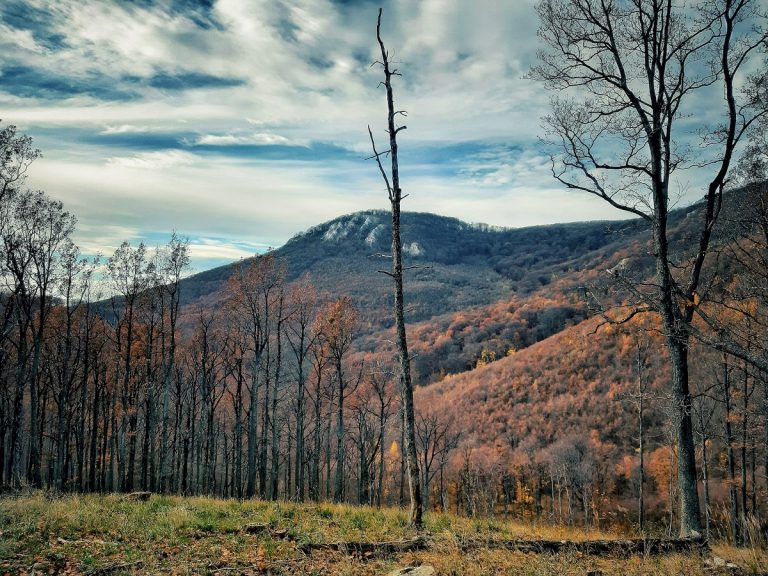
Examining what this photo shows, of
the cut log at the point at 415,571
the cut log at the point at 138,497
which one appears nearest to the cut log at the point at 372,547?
the cut log at the point at 415,571

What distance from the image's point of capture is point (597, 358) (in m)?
66.6

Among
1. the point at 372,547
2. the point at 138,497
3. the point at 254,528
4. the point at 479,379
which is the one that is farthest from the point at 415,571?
the point at 479,379

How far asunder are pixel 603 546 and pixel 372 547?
4.13m

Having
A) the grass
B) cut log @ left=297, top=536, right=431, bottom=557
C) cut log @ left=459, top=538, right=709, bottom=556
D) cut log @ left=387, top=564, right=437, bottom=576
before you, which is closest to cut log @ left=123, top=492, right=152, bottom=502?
the grass

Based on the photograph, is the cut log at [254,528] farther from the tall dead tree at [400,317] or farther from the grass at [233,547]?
the tall dead tree at [400,317]

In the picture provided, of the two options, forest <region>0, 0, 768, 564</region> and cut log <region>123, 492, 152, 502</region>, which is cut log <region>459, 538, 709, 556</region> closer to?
forest <region>0, 0, 768, 564</region>

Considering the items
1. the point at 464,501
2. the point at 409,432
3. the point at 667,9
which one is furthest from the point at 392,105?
the point at 464,501

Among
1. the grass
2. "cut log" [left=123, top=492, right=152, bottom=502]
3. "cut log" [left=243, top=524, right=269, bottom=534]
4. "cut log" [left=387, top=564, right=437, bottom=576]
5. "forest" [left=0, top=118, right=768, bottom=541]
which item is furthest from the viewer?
"forest" [left=0, top=118, right=768, bottom=541]

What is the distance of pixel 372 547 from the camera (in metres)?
7.47

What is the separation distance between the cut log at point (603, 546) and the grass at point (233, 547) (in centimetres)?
35

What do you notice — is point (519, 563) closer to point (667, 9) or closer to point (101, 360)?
point (667, 9)

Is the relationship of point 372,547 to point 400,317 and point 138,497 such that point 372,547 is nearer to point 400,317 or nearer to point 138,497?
point 400,317

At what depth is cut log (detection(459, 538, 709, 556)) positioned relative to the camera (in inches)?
283

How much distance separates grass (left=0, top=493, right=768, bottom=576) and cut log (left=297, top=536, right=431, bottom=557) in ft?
0.79
